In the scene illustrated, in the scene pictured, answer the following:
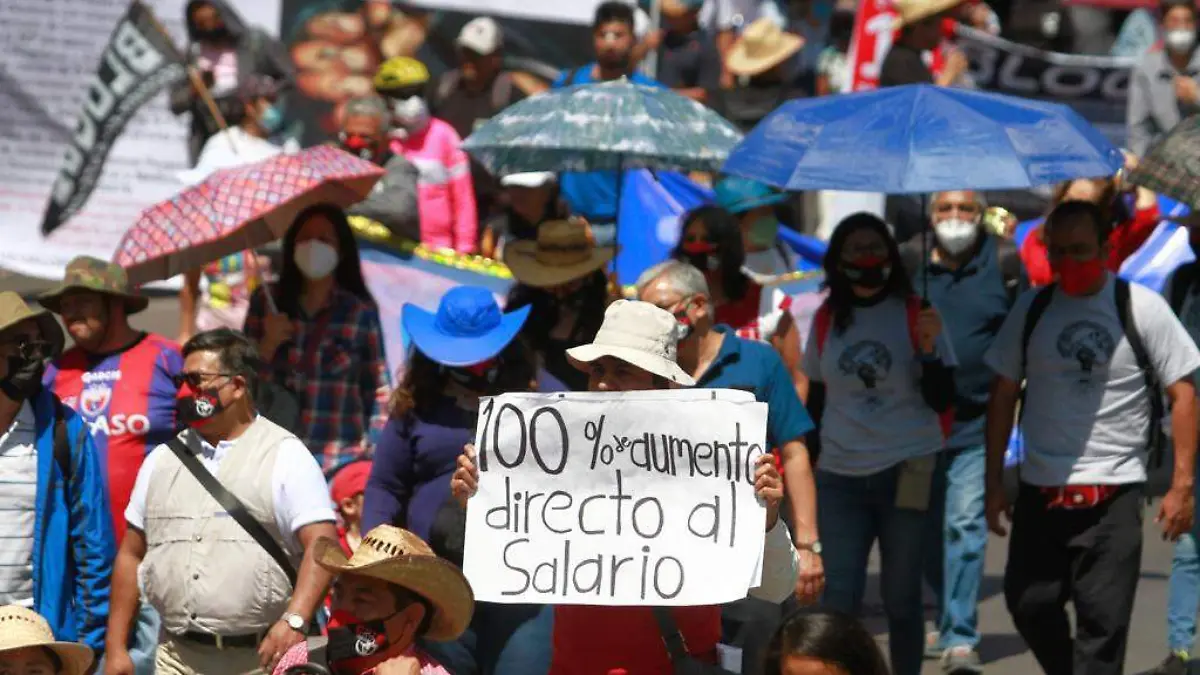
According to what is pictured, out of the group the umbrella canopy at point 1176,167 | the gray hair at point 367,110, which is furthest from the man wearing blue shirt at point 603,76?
the umbrella canopy at point 1176,167

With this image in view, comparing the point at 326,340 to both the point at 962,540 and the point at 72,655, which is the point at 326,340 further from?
the point at 72,655

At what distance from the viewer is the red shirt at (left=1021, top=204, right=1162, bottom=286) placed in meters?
11.8

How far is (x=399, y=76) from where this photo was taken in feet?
42.2

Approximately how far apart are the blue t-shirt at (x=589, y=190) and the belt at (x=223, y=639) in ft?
18.7

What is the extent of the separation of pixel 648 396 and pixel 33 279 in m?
9.93

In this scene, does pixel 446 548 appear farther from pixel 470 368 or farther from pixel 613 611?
pixel 613 611

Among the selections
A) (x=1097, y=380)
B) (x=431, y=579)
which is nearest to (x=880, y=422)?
(x=1097, y=380)

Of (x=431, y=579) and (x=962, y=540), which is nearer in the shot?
(x=431, y=579)

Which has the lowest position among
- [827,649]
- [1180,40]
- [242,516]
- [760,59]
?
[242,516]

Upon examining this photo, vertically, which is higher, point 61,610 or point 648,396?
point 648,396

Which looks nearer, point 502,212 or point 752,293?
point 752,293

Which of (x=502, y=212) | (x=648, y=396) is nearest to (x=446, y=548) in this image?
(x=648, y=396)

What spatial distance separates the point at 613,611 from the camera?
6.52 meters

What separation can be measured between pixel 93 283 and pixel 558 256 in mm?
1929
